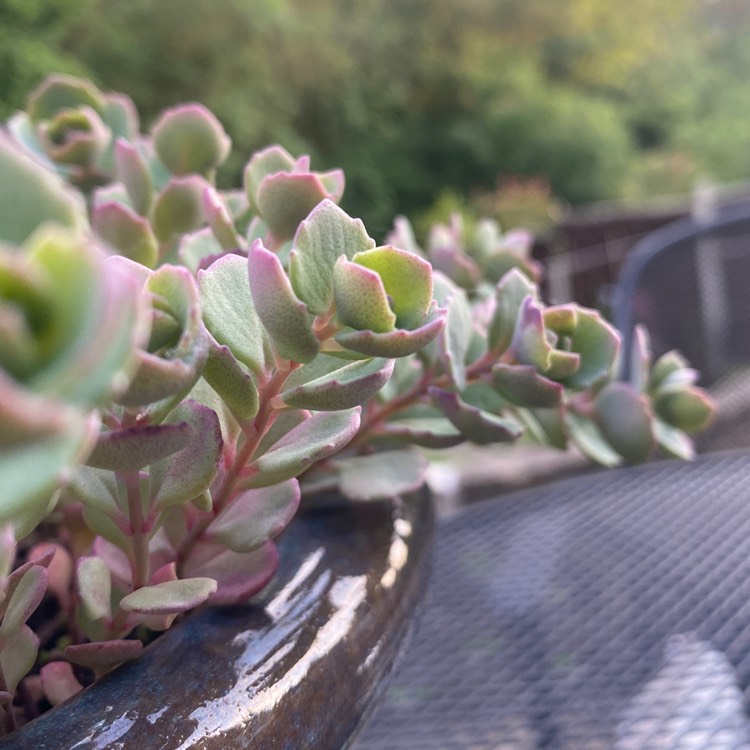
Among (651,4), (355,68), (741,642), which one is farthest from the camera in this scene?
(651,4)

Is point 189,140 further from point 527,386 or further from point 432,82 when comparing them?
point 432,82

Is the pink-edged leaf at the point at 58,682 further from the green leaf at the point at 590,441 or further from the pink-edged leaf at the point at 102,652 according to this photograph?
the green leaf at the point at 590,441

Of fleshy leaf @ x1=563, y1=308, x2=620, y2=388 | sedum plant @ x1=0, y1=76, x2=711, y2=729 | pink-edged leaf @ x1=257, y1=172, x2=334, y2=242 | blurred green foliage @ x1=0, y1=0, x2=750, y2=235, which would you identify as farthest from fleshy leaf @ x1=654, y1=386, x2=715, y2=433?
blurred green foliage @ x1=0, y1=0, x2=750, y2=235

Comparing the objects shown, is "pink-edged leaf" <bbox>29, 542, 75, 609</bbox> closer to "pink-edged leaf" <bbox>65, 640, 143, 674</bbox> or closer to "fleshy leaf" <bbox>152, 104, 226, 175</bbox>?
"pink-edged leaf" <bbox>65, 640, 143, 674</bbox>

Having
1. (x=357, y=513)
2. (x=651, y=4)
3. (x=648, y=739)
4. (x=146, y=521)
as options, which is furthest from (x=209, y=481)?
(x=651, y=4)

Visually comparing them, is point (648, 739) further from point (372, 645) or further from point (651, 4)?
point (651, 4)
